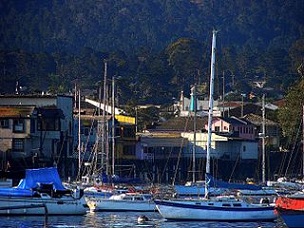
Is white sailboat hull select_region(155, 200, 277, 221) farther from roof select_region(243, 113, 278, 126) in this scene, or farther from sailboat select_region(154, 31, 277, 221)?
roof select_region(243, 113, 278, 126)

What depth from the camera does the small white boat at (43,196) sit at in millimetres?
54281

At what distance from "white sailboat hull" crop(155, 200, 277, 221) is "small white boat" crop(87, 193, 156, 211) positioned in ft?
17.2

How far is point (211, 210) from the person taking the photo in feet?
173

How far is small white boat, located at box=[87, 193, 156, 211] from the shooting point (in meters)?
59.0

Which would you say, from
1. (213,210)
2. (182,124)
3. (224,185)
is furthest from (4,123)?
(213,210)

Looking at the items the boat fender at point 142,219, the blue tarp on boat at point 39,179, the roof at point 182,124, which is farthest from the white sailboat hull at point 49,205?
the roof at point 182,124

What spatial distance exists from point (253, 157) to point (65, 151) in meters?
21.3

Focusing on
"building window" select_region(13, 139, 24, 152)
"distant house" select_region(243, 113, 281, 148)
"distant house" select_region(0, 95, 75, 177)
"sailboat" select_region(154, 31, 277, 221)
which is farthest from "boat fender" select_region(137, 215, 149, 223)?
"distant house" select_region(243, 113, 281, 148)

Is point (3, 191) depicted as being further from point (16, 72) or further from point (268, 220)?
point (16, 72)

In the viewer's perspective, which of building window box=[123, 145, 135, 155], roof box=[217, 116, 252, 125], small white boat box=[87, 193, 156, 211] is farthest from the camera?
roof box=[217, 116, 252, 125]

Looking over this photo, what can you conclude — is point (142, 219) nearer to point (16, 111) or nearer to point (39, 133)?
point (16, 111)

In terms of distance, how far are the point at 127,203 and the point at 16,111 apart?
30265 millimetres

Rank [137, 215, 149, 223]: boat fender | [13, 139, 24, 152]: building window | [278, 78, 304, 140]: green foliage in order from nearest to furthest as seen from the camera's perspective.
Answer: [137, 215, 149, 223]: boat fender → [13, 139, 24, 152]: building window → [278, 78, 304, 140]: green foliage

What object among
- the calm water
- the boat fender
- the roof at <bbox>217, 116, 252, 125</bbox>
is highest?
the roof at <bbox>217, 116, 252, 125</bbox>
